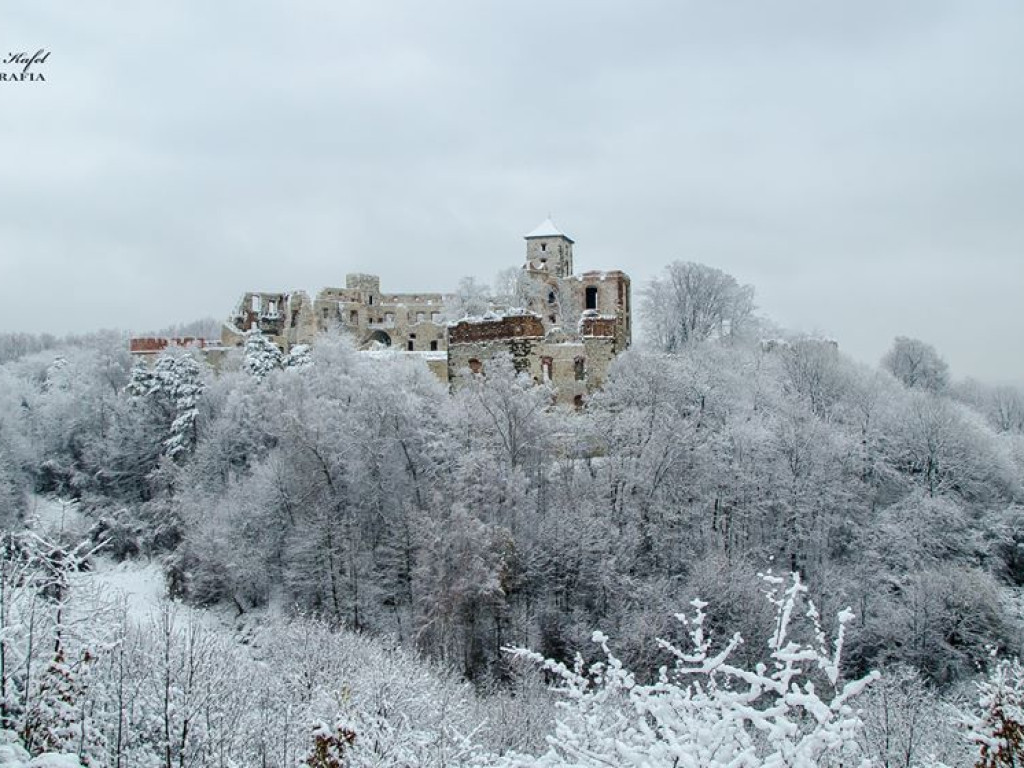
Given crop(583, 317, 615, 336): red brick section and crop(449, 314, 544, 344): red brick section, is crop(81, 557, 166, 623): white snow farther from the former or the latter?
crop(583, 317, 615, 336): red brick section

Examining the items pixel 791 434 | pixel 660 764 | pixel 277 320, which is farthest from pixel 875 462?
pixel 277 320

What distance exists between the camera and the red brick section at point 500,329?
29859mm

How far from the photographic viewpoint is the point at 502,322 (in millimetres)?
30281

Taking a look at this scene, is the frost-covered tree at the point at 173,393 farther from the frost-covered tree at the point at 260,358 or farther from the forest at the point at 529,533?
the frost-covered tree at the point at 260,358

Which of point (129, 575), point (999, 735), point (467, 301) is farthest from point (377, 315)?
point (999, 735)

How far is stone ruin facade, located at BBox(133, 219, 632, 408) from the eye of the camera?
29859 mm

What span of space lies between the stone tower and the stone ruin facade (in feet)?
0.20

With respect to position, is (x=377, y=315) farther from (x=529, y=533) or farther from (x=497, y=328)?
(x=529, y=533)

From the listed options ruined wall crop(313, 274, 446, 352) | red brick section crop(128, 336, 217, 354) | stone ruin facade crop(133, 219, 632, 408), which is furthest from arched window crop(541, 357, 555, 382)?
red brick section crop(128, 336, 217, 354)

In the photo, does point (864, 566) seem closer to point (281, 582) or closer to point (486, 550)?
point (486, 550)

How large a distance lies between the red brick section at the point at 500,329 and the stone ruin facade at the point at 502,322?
34mm

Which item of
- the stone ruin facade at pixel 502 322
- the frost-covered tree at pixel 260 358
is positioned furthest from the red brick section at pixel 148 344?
the frost-covered tree at pixel 260 358

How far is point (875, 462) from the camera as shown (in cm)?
2928

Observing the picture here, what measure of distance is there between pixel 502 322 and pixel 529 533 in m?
8.86
